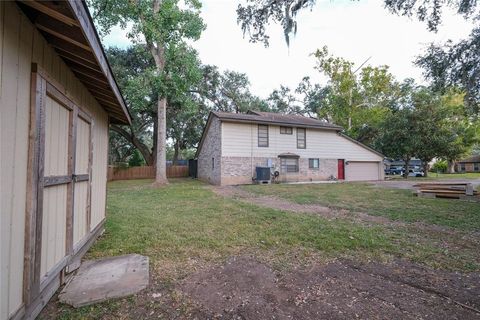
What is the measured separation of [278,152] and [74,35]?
16.0 m

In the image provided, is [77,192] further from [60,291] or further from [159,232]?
[159,232]

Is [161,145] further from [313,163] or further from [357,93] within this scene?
[357,93]

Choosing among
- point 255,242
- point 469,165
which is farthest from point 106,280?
point 469,165

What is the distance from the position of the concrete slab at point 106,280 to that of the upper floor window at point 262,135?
1406cm

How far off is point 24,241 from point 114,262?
166cm

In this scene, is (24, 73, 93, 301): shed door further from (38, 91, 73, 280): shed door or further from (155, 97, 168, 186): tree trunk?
(155, 97, 168, 186): tree trunk

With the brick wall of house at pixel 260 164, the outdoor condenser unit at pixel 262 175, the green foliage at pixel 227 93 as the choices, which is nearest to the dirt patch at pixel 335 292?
the brick wall of house at pixel 260 164

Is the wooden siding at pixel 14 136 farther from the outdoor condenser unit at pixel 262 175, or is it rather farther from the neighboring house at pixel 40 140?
the outdoor condenser unit at pixel 262 175

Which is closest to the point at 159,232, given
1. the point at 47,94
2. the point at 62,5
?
the point at 47,94

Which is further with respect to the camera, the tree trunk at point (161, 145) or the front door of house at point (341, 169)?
the front door of house at point (341, 169)

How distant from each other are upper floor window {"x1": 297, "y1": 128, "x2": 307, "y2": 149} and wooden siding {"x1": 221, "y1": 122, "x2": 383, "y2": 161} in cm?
24

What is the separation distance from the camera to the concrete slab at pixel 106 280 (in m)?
2.49

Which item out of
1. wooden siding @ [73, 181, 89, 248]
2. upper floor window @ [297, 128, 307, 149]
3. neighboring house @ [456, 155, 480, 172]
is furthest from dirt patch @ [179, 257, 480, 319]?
neighboring house @ [456, 155, 480, 172]

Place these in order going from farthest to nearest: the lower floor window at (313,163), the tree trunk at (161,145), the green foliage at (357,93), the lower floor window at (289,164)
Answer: the green foliage at (357,93) < the lower floor window at (313,163) < the lower floor window at (289,164) < the tree trunk at (161,145)
